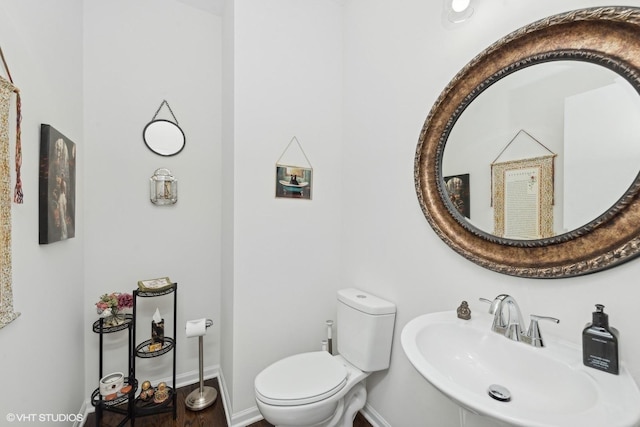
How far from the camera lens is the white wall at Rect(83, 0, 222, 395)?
1785 millimetres

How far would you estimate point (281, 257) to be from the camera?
1796mm

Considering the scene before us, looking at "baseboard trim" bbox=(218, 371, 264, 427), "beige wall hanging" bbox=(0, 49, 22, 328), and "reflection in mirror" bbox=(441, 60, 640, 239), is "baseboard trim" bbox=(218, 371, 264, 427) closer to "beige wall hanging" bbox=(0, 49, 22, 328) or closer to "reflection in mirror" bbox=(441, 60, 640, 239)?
"beige wall hanging" bbox=(0, 49, 22, 328)

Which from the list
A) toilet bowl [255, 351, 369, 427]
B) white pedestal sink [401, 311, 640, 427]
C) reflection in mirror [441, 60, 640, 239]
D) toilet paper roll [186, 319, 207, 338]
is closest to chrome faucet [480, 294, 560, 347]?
white pedestal sink [401, 311, 640, 427]

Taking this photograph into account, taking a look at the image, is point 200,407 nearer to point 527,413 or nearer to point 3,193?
point 3,193

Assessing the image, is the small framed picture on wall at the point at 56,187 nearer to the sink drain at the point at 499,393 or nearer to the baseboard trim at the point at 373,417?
the sink drain at the point at 499,393

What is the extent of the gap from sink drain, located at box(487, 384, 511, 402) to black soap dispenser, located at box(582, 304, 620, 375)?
0.78 ft

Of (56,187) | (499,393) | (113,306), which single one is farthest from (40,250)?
(499,393)

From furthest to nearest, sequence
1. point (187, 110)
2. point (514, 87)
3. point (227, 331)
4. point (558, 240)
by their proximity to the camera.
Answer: point (187, 110)
point (227, 331)
point (514, 87)
point (558, 240)

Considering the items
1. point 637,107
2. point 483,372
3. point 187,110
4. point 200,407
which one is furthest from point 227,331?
point 637,107

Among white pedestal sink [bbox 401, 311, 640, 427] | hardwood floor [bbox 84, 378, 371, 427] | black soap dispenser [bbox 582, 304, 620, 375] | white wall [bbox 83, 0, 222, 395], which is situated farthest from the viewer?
white wall [bbox 83, 0, 222, 395]

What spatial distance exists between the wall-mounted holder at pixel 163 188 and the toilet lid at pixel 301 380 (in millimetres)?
1343

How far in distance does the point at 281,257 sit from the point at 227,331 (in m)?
0.63

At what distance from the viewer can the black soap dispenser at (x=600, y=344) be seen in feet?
2.45

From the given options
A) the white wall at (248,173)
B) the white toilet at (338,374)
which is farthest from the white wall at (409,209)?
the white toilet at (338,374)
